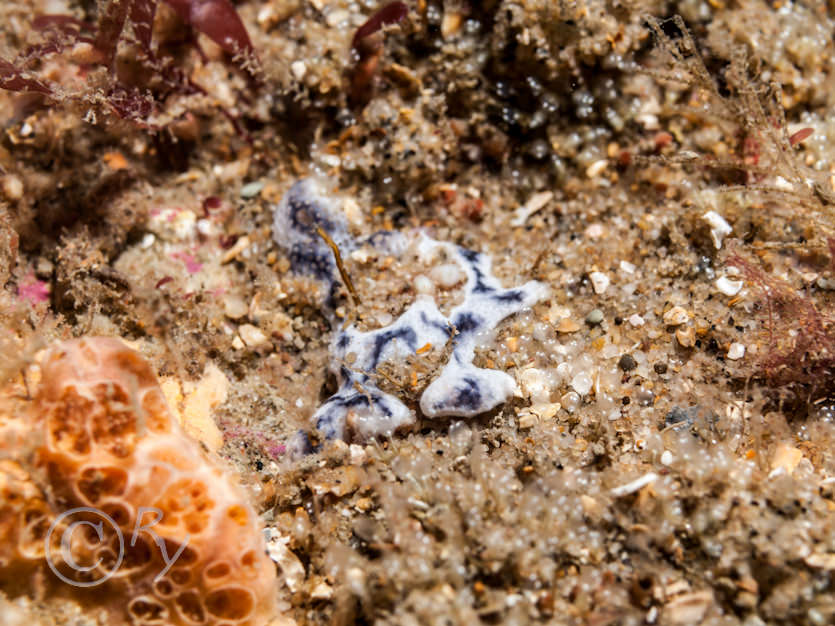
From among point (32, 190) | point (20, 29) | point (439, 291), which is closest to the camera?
point (439, 291)

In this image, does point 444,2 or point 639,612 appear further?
point 444,2

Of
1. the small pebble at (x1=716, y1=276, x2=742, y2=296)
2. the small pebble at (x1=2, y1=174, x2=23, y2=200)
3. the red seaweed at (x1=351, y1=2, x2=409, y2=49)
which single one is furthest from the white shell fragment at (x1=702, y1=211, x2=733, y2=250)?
the small pebble at (x1=2, y1=174, x2=23, y2=200)

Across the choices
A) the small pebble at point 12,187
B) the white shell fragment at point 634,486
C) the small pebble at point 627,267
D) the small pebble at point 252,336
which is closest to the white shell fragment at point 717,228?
the small pebble at point 627,267

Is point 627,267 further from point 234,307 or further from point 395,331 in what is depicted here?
point 234,307

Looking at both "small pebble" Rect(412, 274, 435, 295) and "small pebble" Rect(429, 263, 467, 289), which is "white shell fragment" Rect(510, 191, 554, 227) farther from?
"small pebble" Rect(412, 274, 435, 295)

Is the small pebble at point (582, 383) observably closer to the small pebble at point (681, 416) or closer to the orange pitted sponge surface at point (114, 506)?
the small pebble at point (681, 416)

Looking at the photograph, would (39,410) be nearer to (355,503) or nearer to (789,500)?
(355,503)

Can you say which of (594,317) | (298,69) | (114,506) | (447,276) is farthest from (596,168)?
(114,506)

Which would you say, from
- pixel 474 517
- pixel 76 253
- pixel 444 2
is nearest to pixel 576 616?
pixel 474 517

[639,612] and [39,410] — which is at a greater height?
[39,410]
